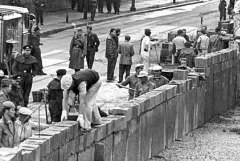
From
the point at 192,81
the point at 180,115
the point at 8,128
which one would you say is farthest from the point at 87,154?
the point at 192,81

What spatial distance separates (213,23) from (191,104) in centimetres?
2427

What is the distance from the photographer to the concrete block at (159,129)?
2301cm

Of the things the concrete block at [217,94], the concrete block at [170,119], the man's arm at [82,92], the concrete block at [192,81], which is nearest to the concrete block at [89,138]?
the man's arm at [82,92]

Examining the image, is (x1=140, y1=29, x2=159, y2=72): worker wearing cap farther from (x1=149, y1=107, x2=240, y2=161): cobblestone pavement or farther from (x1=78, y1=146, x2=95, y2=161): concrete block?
(x1=78, y1=146, x2=95, y2=161): concrete block

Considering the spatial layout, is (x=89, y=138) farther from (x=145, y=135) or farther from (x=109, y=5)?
(x=109, y=5)

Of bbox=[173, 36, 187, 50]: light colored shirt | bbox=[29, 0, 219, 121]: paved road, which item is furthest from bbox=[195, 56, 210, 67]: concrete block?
bbox=[173, 36, 187, 50]: light colored shirt

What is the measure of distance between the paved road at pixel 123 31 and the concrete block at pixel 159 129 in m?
2.33

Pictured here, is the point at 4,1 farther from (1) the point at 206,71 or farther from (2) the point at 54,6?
(1) the point at 206,71

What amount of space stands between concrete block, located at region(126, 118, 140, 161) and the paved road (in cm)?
449

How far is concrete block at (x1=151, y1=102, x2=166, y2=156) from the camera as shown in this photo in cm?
2301

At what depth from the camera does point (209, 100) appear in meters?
30.3

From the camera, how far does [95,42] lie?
31.4 metres

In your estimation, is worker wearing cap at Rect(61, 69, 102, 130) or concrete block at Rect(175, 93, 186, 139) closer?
worker wearing cap at Rect(61, 69, 102, 130)

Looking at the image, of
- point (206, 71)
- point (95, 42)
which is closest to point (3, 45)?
point (95, 42)
